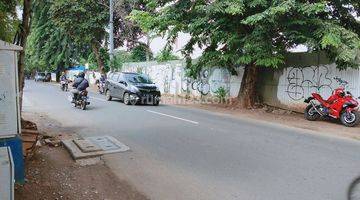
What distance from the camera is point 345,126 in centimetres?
1306

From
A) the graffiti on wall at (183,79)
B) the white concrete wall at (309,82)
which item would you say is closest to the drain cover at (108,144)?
the white concrete wall at (309,82)

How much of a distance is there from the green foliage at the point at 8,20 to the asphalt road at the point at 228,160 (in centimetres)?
324

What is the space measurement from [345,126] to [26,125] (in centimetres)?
1000

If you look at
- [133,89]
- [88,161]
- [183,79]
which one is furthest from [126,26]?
[88,161]

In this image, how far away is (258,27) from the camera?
555 inches

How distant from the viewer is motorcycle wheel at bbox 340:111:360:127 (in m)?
12.8

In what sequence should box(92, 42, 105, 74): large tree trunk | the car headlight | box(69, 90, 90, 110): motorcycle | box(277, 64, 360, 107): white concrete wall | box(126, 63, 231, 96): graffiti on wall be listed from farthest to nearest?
box(92, 42, 105, 74): large tree trunk, box(126, 63, 231, 96): graffiti on wall, the car headlight, box(69, 90, 90, 110): motorcycle, box(277, 64, 360, 107): white concrete wall

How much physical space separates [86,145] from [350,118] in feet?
29.1

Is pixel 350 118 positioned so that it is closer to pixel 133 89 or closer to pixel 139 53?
pixel 133 89

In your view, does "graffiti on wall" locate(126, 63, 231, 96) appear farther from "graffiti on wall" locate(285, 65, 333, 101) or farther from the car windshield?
"graffiti on wall" locate(285, 65, 333, 101)

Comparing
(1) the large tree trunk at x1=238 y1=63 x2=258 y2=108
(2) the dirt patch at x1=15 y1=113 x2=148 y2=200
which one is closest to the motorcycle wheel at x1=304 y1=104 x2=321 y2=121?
(1) the large tree trunk at x1=238 y1=63 x2=258 y2=108

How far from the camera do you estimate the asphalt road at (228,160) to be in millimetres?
5855

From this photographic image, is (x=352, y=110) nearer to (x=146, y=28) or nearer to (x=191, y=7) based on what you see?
(x=191, y=7)

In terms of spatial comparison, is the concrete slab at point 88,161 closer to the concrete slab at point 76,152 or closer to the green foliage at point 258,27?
the concrete slab at point 76,152
